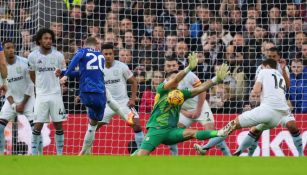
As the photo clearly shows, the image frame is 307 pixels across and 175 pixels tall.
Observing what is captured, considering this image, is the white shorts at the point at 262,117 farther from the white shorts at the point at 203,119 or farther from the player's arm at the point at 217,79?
the white shorts at the point at 203,119

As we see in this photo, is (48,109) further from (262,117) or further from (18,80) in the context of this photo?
(262,117)

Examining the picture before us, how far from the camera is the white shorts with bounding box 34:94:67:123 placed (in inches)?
547

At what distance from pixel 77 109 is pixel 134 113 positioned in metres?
2.06

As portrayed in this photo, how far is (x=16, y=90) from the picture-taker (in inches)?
572

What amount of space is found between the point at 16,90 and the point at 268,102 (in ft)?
13.5

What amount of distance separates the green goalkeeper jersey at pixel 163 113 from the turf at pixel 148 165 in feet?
5.35

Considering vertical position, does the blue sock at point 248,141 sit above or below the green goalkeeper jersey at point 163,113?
below

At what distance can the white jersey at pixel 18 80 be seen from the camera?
14.5m

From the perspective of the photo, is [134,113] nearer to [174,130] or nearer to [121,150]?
[121,150]

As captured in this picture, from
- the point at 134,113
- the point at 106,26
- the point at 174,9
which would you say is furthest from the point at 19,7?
the point at 134,113

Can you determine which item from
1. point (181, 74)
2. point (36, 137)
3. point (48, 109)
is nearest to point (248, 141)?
point (181, 74)

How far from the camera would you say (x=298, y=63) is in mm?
15922

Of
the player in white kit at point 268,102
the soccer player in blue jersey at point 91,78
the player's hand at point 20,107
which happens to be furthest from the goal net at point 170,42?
the soccer player in blue jersey at point 91,78

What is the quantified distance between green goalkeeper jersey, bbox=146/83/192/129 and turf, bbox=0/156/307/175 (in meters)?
1.63
